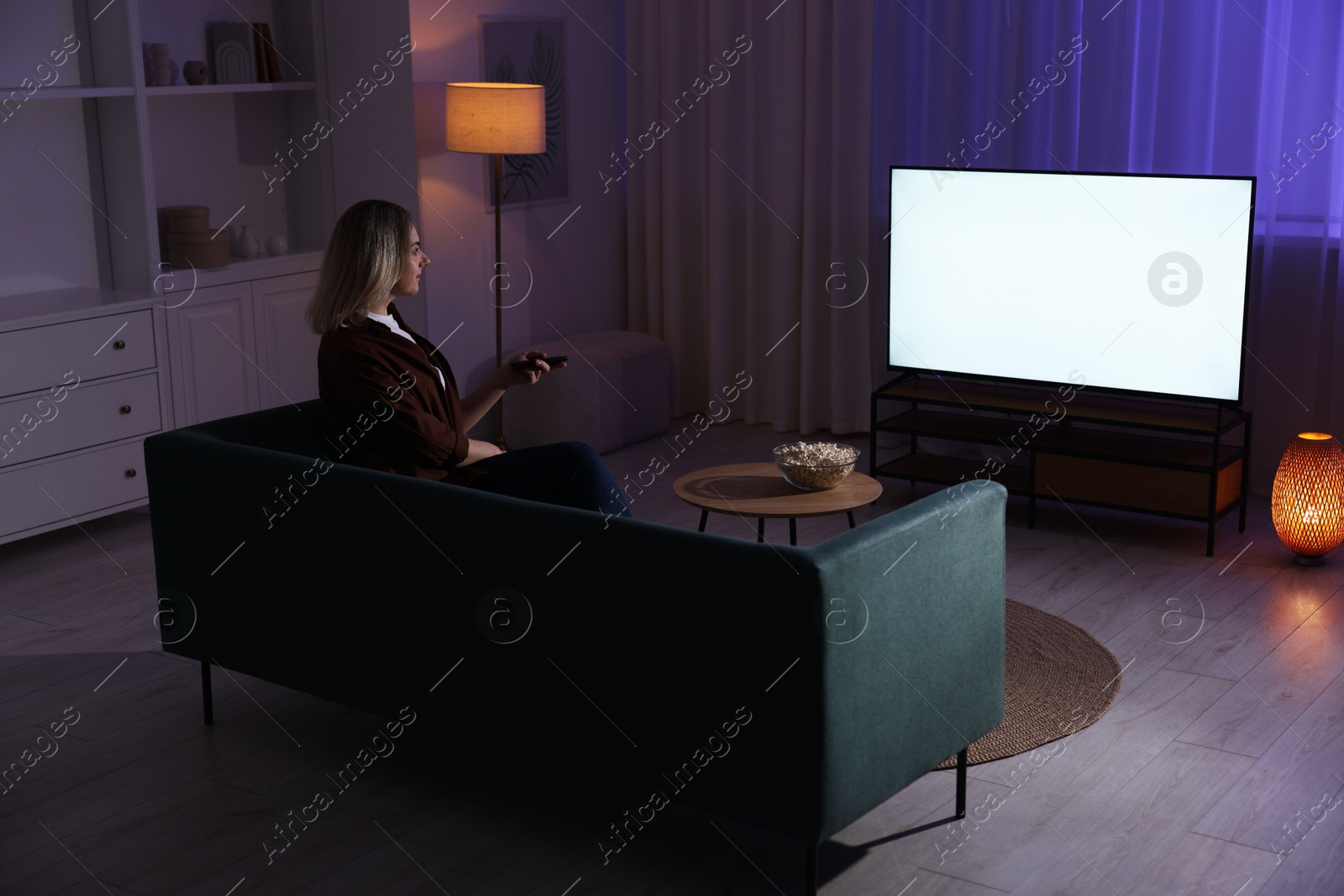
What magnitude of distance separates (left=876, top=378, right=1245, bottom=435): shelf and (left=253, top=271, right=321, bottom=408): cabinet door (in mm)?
2275

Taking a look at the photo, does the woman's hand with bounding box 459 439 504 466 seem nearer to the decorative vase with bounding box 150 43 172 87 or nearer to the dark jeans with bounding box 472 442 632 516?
the dark jeans with bounding box 472 442 632 516

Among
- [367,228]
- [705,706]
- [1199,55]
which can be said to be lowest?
[705,706]

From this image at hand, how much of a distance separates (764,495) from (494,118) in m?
2.07

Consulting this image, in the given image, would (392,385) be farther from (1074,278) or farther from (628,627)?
(1074,278)

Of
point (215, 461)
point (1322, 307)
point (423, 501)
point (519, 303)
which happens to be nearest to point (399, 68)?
point (519, 303)

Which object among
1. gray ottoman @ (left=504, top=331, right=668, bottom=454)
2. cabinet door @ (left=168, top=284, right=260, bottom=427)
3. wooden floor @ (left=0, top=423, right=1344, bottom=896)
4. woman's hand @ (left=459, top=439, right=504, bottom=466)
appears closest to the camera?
wooden floor @ (left=0, top=423, right=1344, bottom=896)

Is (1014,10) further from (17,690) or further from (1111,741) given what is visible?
(17,690)

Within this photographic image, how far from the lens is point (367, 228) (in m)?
3.27

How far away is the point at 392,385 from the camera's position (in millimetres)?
3186

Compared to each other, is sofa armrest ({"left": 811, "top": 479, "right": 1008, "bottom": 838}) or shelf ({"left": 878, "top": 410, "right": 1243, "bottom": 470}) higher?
sofa armrest ({"left": 811, "top": 479, "right": 1008, "bottom": 838})

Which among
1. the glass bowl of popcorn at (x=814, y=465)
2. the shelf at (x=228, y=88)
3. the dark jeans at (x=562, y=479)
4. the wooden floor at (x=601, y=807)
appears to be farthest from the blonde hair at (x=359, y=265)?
the shelf at (x=228, y=88)

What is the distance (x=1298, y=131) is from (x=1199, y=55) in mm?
436

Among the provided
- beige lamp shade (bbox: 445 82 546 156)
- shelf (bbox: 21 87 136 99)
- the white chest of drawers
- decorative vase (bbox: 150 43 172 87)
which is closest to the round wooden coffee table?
beige lamp shade (bbox: 445 82 546 156)

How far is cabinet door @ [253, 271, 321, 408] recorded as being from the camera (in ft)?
17.7
